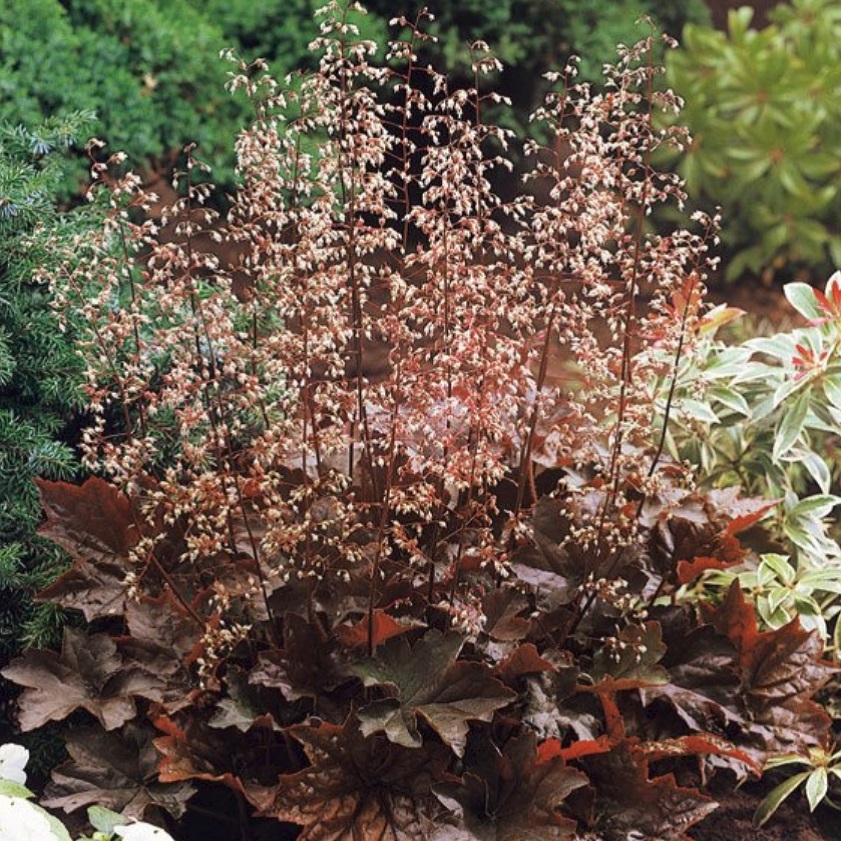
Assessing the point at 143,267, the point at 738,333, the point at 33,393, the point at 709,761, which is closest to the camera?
the point at 709,761

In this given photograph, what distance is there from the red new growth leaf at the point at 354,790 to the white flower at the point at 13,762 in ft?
1.47

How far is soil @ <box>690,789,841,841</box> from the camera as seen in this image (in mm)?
3041

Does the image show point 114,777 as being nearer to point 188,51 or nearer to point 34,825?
point 34,825

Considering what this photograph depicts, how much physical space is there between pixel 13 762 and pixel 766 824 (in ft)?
5.42

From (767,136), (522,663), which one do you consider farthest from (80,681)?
(767,136)

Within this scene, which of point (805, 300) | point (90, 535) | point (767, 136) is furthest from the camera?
point (767, 136)

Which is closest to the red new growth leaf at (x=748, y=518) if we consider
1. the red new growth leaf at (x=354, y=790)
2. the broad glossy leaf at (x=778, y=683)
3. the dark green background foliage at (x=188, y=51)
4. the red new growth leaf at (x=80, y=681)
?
the broad glossy leaf at (x=778, y=683)

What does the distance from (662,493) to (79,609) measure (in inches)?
53.1

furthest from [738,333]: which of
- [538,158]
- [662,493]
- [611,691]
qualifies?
[611,691]

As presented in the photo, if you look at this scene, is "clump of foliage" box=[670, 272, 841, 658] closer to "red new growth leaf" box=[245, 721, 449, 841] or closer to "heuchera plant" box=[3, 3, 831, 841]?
"heuchera plant" box=[3, 3, 831, 841]

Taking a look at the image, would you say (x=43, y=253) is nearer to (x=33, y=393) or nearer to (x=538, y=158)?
(x=33, y=393)

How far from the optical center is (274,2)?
239 inches

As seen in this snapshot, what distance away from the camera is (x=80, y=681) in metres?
2.86

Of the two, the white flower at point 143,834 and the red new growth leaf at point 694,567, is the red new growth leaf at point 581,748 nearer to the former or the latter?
the red new growth leaf at point 694,567
